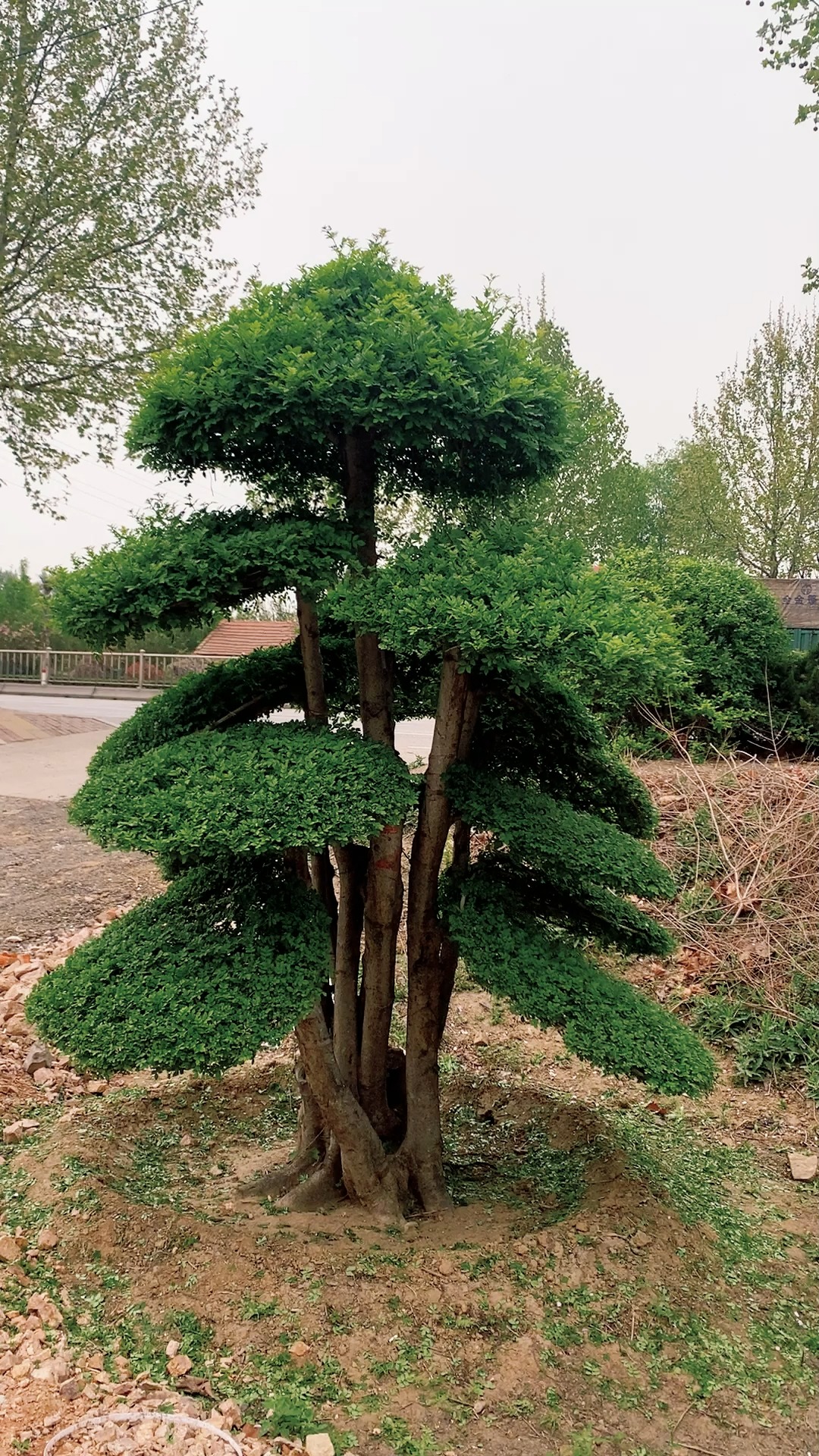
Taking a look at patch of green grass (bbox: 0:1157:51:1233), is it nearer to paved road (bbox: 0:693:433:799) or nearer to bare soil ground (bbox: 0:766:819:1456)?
bare soil ground (bbox: 0:766:819:1456)

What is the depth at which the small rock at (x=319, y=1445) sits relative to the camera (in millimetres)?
2264

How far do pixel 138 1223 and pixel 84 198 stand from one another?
10527mm

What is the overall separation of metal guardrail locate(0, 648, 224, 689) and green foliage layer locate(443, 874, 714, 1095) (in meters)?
20.5

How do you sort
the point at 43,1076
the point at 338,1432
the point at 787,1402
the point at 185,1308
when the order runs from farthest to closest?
the point at 43,1076 → the point at 185,1308 → the point at 787,1402 → the point at 338,1432

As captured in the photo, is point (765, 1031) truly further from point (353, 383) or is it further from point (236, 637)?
point (236, 637)

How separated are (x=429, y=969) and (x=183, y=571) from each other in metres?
1.69

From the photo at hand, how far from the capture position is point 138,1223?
316 centimetres

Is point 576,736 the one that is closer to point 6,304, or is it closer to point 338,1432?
point 338,1432

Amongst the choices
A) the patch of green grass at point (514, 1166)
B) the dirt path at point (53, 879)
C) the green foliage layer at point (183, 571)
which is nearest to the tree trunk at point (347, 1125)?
the patch of green grass at point (514, 1166)

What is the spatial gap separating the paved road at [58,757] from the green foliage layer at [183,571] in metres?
5.38

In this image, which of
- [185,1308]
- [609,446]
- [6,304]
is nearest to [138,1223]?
[185,1308]

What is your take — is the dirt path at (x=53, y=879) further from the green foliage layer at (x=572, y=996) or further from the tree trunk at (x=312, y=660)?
the green foliage layer at (x=572, y=996)

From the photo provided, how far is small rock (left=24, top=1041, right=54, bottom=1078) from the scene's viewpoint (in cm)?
468

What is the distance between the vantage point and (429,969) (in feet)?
11.3
